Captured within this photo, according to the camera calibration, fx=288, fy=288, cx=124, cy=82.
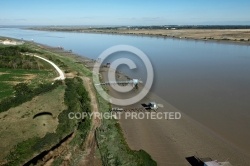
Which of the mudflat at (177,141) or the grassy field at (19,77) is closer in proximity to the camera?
the mudflat at (177,141)

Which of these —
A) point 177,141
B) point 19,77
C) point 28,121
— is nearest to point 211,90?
point 177,141

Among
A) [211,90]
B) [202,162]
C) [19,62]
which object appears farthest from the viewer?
[19,62]

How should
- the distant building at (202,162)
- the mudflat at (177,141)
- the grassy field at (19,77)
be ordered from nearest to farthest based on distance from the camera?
the distant building at (202,162), the mudflat at (177,141), the grassy field at (19,77)

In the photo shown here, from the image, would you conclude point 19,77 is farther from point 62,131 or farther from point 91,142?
point 91,142

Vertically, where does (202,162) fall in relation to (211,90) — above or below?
below

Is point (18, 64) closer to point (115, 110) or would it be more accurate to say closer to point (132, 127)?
point (115, 110)

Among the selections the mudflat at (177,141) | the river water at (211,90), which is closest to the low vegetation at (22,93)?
the mudflat at (177,141)

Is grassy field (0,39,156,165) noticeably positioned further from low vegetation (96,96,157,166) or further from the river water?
the river water

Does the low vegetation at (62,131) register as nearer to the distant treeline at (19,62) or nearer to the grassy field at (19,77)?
the grassy field at (19,77)
